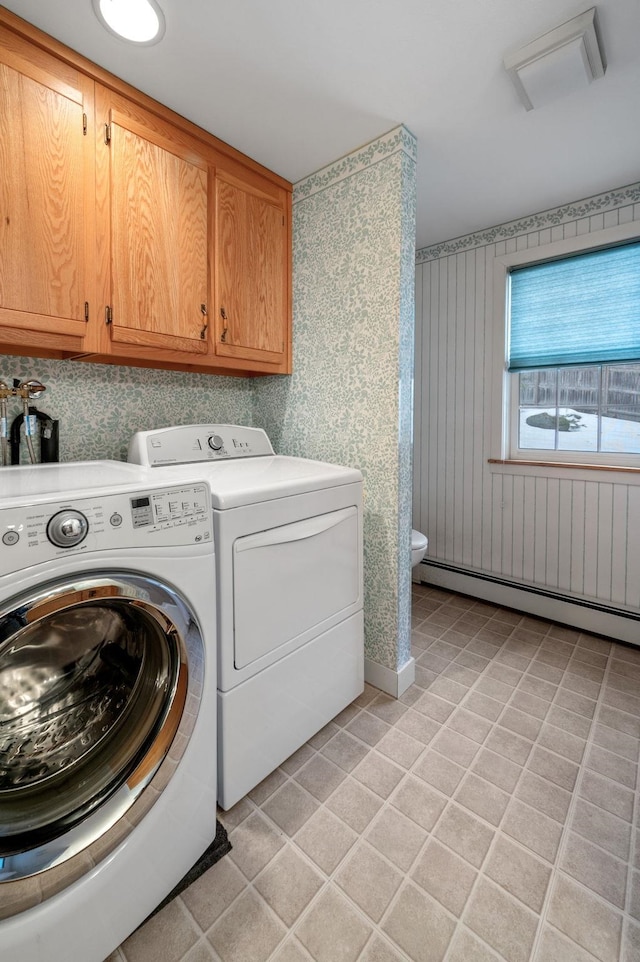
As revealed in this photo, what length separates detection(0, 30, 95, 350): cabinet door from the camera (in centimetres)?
126

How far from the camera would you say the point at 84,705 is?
3.40 ft

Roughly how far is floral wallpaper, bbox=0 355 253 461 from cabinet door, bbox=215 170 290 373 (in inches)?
13.4

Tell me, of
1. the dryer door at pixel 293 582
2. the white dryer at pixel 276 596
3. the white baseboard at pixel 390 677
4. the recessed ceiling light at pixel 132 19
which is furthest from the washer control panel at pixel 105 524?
the recessed ceiling light at pixel 132 19

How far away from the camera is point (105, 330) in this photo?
4.94 feet

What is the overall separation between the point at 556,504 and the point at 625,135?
1.71 meters

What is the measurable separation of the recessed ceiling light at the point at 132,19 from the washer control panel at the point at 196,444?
3.98 ft

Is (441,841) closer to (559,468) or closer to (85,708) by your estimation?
(85,708)

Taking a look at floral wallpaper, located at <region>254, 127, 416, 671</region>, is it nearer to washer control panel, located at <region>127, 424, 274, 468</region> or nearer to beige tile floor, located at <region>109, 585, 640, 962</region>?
washer control panel, located at <region>127, 424, 274, 468</region>

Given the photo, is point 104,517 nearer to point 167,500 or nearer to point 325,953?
point 167,500

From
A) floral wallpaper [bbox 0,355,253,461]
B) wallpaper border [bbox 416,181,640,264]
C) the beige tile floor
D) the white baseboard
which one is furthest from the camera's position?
wallpaper border [bbox 416,181,640,264]

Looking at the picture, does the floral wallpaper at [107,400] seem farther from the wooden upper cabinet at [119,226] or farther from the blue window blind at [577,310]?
the blue window blind at [577,310]

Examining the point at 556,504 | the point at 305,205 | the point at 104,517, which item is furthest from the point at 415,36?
the point at 556,504

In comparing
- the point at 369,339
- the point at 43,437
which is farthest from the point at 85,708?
the point at 369,339

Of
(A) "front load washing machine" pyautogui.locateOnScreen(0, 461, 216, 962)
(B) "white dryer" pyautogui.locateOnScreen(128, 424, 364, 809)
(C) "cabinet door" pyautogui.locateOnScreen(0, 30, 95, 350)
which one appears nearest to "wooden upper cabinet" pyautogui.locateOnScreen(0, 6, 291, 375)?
(C) "cabinet door" pyautogui.locateOnScreen(0, 30, 95, 350)
